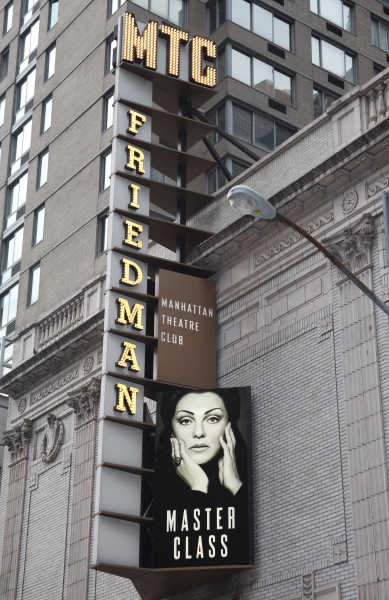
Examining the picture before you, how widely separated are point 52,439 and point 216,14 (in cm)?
1678

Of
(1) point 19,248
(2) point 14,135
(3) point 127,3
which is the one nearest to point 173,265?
(3) point 127,3

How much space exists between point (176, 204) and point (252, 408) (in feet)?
22.5

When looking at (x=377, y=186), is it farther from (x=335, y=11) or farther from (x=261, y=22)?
(x=335, y=11)

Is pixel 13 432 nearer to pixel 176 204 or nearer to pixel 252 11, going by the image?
pixel 176 204

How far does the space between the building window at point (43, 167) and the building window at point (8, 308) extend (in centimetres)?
453

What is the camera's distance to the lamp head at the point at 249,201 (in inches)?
690

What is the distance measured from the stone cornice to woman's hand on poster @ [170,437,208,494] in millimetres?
7053

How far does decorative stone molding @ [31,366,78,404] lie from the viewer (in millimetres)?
33500

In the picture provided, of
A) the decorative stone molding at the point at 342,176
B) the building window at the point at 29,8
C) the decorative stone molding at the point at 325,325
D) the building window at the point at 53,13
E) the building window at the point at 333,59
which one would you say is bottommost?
the decorative stone molding at the point at 325,325

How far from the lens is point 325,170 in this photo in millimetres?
25438

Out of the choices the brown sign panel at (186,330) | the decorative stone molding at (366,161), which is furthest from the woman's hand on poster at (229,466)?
the decorative stone molding at (366,161)

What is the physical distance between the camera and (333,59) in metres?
41.8

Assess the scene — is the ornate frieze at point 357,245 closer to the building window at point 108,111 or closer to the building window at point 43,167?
the building window at point 108,111

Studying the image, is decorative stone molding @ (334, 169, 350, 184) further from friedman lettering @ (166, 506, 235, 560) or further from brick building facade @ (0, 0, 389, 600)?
friedman lettering @ (166, 506, 235, 560)
